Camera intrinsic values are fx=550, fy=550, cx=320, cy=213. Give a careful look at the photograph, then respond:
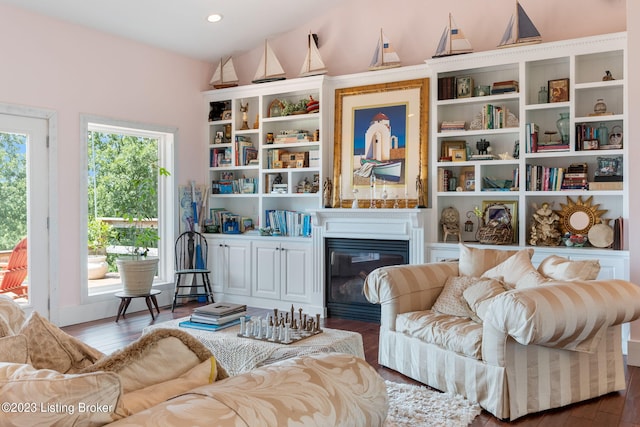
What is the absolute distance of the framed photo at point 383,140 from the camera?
18.0 feet

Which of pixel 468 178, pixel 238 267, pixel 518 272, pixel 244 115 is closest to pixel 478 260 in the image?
pixel 518 272

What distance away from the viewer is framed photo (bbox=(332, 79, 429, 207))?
216 inches

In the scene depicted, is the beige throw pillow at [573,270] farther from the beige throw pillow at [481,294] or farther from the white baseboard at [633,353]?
the white baseboard at [633,353]

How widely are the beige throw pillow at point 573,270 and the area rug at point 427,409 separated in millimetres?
961

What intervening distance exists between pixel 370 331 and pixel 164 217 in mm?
2940

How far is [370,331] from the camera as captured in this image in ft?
16.6

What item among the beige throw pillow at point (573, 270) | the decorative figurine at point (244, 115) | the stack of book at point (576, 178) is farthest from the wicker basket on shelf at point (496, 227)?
the decorative figurine at point (244, 115)

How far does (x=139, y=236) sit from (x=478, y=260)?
3.79m

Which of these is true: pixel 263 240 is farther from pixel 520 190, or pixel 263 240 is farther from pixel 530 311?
pixel 530 311

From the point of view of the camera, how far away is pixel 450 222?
5379 millimetres

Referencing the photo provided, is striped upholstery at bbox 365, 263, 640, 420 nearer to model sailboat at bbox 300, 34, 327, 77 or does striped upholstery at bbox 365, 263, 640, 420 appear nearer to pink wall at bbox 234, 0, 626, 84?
pink wall at bbox 234, 0, 626, 84

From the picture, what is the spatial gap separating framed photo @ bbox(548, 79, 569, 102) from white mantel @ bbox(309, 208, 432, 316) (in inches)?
59.0

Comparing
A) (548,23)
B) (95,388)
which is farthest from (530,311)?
(548,23)

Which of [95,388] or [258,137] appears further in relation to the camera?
[258,137]
